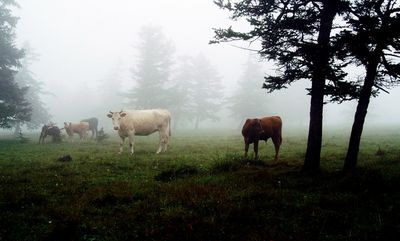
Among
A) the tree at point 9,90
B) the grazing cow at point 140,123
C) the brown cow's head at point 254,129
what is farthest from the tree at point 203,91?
the brown cow's head at point 254,129

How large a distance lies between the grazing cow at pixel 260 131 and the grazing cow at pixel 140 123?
20.8 ft

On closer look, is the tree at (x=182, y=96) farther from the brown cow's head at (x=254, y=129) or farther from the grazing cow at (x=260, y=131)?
the brown cow's head at (x=254, y=129)

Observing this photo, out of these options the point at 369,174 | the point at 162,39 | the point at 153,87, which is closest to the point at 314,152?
the point at 369,174

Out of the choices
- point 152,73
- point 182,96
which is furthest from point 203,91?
point 152,73

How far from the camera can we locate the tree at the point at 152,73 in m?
49.4

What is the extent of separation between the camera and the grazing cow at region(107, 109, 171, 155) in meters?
20.3

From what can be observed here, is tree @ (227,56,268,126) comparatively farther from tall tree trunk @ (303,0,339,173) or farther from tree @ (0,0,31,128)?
tall tree trunk @ (303,0,339,173)

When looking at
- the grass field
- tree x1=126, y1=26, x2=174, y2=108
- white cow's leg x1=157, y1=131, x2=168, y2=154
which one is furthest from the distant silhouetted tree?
the grass field

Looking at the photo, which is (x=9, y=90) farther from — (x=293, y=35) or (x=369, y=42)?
(x=369, y=42)

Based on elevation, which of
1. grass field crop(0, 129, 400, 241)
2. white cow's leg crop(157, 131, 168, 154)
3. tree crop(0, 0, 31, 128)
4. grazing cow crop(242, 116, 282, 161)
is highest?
tree crop(0, 0, 31, 128)

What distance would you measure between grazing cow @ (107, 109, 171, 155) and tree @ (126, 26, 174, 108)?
27.5 meters

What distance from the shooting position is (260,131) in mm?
15570

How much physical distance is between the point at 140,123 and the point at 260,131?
8415 mm

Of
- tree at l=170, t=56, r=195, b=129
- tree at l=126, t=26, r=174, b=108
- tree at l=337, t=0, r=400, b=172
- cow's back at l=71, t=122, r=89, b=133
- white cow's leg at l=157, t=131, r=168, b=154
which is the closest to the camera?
tree at l=337, t=0, r=400, b=172
